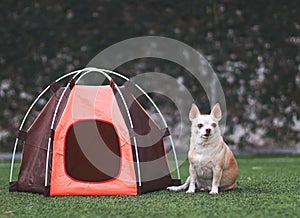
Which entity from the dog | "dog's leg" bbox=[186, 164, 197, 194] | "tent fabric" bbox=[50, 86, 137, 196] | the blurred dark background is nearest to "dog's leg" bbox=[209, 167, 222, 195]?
the dog

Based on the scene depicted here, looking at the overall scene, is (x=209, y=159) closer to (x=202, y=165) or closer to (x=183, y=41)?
(x=202, y=165)

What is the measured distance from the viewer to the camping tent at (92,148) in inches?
156

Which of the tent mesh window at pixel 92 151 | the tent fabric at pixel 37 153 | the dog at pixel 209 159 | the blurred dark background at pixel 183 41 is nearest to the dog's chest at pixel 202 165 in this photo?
the dog at pixel 209 159

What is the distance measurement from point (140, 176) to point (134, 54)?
381 centimetres

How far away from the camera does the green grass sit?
122 inches

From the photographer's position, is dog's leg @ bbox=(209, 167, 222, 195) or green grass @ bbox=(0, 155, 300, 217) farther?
dog's leg @ bbox=(209, 167, 222, 195)

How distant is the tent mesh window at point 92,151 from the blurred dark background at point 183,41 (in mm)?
3380

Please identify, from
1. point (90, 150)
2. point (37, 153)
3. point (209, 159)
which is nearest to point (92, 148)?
point (90, 150)

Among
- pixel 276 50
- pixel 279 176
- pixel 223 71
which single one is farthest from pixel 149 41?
pixel 279 176

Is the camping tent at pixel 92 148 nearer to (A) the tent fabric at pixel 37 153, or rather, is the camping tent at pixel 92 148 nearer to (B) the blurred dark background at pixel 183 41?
(A) the tent fabric at pixel 37 153

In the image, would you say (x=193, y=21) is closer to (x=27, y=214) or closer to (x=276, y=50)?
(x=276, y=50)

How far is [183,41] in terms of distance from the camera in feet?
24.8

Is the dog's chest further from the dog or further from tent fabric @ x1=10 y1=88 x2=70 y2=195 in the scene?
tent fabric @ x1=10 y1=88 x2=70 y2=195

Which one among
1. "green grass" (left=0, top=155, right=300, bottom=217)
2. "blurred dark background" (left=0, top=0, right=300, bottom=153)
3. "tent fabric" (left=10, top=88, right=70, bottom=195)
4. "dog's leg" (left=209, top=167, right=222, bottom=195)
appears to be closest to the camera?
"green grass" (left=0, top=155, right=300, bottom=217)
